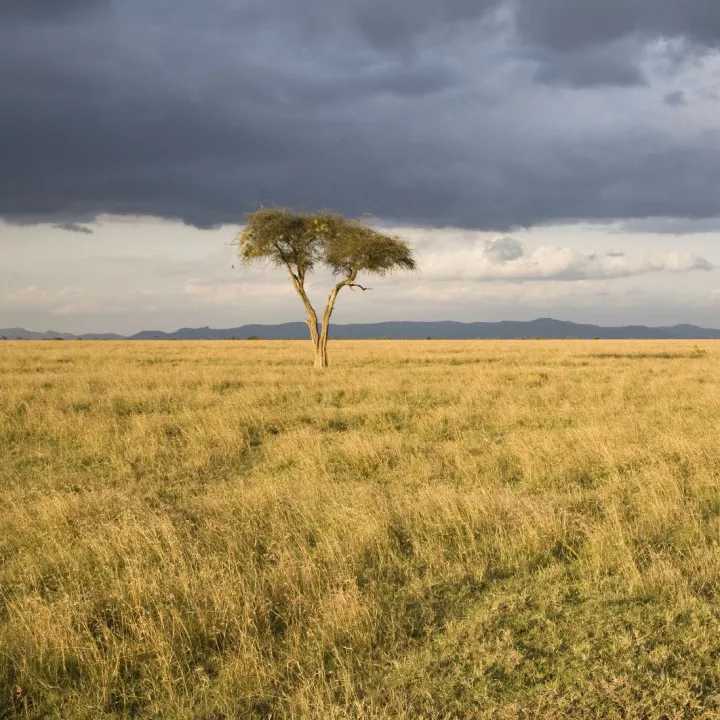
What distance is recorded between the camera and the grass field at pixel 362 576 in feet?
14.6

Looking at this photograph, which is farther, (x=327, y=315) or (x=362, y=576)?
(x=327, y=315)

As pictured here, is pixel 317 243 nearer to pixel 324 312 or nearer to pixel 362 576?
pixel 324 312

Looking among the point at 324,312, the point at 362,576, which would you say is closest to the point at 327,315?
the point at 324,312

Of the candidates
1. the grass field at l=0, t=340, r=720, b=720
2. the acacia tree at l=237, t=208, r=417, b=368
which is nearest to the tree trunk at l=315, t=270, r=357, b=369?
the acacia tree at l=237, t=208, r=417, b=368

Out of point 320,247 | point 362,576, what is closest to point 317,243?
point 320,247

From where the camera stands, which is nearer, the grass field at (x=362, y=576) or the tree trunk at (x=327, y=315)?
the grass field at (x=362, y=576)

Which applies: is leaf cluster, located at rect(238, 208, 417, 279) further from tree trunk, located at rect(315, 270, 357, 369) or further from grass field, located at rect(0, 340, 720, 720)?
grass field, located at rect(0, 340, 720, 720)

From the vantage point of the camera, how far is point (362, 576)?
6.32 m

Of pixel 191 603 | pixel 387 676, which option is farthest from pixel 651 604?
pixel 191 603

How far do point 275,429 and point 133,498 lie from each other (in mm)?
6271

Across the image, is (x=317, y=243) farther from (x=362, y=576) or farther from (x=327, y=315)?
(x=362, y=576)

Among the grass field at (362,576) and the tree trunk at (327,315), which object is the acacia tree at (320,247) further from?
the grass field at (362,576)

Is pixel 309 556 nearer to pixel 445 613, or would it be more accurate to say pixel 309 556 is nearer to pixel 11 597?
pixel 445 613

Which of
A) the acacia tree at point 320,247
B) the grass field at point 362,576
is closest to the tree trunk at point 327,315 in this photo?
the acacia tree at point 320,247
